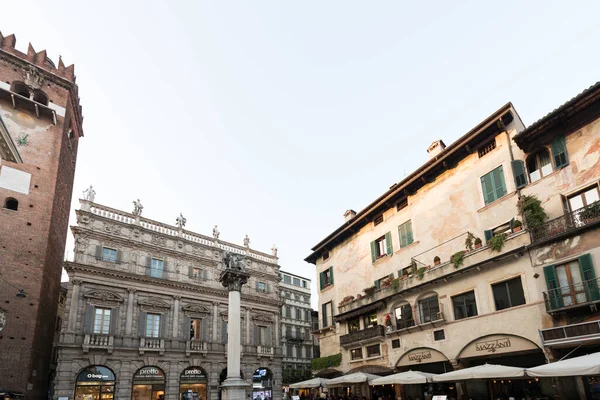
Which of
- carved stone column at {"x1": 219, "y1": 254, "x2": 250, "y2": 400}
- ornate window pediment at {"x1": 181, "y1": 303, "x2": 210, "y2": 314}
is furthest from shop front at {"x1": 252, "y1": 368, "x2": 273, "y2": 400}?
carved stone column at {"x1": 219, "y1": 254, "x2": 250, "y2": 400}

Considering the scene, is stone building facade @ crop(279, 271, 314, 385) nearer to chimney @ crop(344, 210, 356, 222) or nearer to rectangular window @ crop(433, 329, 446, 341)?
chimney @ crop(344, 210, 356, 222)

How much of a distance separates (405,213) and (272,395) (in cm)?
2554

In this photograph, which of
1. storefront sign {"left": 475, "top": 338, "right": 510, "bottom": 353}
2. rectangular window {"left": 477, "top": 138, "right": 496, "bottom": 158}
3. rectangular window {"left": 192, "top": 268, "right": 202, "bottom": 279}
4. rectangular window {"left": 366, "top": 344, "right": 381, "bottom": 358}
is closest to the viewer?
storefront sign {"left": 475, "top": 338, "right": 510, "bottom": 353}

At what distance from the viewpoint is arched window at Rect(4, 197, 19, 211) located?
28969 millimetres

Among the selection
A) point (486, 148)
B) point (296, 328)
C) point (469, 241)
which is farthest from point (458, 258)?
point (296, 328)

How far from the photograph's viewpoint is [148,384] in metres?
35.6

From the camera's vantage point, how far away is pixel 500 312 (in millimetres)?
20438

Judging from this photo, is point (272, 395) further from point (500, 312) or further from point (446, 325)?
point (500, 312)

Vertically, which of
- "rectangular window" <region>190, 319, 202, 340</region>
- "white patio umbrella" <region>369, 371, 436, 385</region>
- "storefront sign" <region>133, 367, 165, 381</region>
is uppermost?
"rectangular window" <region>190, 319, 202, 340</region>

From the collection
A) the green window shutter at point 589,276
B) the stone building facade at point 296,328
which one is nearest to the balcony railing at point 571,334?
the green window shutter at point 589,276

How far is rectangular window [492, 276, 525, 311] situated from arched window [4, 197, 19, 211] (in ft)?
99.0

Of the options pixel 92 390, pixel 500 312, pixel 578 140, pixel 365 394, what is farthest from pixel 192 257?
pixel 578 140

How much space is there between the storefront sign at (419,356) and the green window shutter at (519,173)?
10.6 m

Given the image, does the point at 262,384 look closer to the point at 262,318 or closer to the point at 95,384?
the point at 262,318
